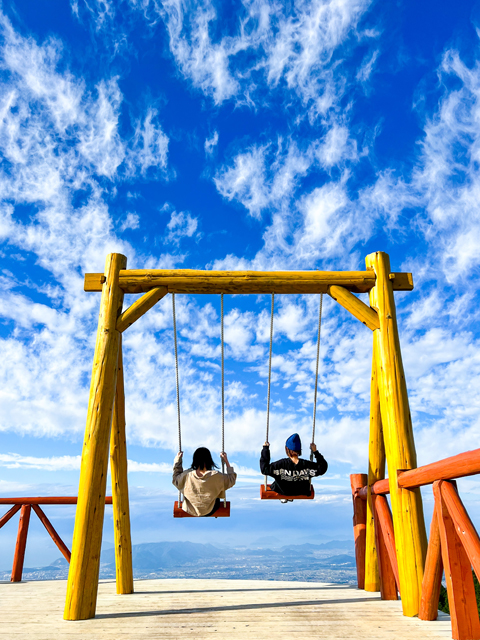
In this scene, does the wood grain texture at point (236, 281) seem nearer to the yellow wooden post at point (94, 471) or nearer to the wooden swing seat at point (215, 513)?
the yellow wooden post at point (94, 471)

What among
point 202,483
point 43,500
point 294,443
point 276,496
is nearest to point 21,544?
point 43,500

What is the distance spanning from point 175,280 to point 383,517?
3.16m

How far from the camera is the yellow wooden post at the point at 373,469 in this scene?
4.96m

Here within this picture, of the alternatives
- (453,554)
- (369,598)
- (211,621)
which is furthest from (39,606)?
(453,554)

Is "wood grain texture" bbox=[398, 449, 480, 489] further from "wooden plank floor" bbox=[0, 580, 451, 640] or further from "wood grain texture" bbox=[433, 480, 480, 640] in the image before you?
"wooden plank floor" bbox=[0, 580, 451, 640]

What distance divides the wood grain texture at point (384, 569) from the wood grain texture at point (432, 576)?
35.3 inches

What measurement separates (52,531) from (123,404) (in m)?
3.70

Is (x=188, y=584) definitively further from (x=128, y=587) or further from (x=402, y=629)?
(x=402, y=629)

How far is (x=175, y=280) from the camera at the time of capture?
4988 mm

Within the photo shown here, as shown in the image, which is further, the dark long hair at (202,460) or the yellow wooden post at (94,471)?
the dark long hair at (202,460)

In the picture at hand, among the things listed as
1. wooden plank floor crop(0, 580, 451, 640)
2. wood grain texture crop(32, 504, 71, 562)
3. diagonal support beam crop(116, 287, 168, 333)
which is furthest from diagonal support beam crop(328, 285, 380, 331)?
wood grain texture crop(32, 504, 71, 562)

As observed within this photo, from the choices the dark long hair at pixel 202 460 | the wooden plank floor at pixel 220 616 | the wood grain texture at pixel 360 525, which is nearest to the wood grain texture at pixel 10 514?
the wooden plank floor at pixel 220 616

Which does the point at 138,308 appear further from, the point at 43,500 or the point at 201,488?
the point at 43,500

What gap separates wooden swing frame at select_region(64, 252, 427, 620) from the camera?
13.0 feet
